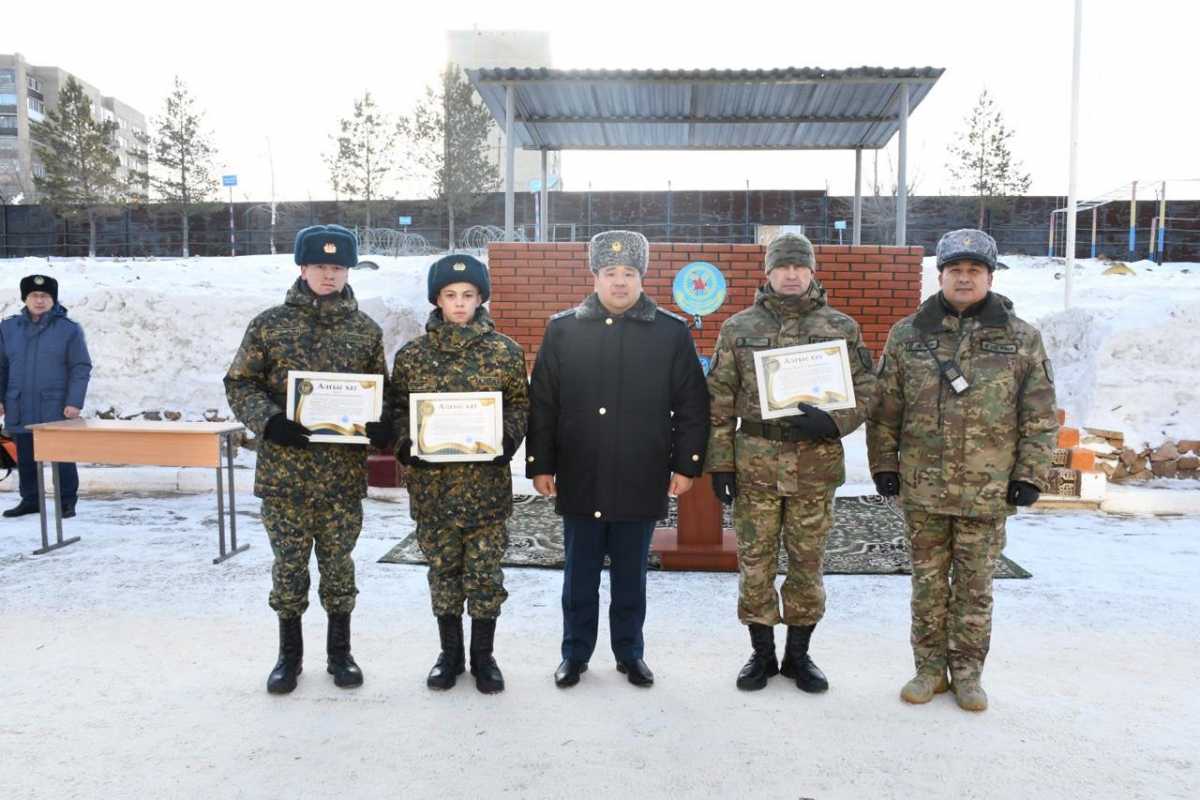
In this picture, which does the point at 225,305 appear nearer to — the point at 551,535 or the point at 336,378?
the point at 551,535

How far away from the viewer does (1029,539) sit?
6.03 metres

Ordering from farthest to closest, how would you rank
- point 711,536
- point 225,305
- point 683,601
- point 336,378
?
point 225,305 → point 711,536 → point 683,601 → point 336,378

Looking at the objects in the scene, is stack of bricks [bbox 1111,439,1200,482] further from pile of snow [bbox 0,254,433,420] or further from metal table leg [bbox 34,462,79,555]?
Answer: metal table leg [bbox 34,462,79,555]

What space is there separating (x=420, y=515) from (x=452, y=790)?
113 cm

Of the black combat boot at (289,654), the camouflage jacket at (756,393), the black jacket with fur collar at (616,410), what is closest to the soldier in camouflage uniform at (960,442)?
the camouflage jacket at (756,393)

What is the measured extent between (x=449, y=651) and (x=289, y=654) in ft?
2.25

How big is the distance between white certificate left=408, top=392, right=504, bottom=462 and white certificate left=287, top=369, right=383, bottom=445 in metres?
0.23

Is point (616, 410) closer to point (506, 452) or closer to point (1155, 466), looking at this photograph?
point (506, 452)

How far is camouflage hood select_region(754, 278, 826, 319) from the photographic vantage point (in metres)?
3.54

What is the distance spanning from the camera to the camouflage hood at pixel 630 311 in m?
3.58

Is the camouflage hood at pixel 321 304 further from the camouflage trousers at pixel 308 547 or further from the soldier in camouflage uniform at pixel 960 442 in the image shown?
the soldier in camouflage uniform at pixel 960 442

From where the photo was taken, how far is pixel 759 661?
3670 millimetres


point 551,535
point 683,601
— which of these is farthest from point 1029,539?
point 551,535

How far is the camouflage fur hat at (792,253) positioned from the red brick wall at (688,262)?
13.2 ft
